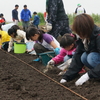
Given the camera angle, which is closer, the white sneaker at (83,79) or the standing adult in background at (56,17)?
the white sneaker at (83,79)

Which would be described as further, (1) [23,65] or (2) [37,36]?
(1) [23,65]

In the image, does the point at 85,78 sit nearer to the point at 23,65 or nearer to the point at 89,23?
the point at 89,23

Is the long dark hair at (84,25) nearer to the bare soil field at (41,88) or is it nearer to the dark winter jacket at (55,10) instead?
the bare soil field at (41,88)

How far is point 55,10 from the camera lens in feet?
13.5

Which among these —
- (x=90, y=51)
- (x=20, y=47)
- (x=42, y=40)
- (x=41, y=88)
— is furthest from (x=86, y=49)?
(x=20, y=47)

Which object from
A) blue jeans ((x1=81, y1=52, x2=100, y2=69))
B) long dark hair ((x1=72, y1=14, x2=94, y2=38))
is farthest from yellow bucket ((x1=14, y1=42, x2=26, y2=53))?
long dark hair ((x1=72, y1=14, x2=94, y2=38))


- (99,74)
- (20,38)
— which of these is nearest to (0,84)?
(99,74)

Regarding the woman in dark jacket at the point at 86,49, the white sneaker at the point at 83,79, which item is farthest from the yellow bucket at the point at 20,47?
the white sneaker at the point at 83,79

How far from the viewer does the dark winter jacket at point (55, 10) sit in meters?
4.11

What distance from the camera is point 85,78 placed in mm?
2273

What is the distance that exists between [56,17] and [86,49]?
1936mm

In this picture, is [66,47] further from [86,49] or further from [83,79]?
[83,79]

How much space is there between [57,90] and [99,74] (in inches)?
19.8

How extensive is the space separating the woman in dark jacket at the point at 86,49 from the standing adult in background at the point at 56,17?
172 centimetres
